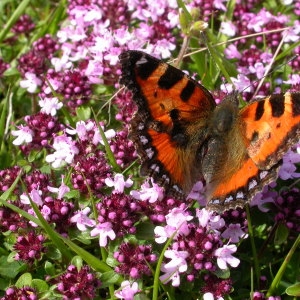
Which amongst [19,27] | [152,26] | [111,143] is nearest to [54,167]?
[111,143]

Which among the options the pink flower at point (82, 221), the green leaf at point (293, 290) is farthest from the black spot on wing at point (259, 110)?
the pink flower at point (82, 221)

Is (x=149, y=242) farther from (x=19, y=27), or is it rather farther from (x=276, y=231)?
(x=19, y=27)

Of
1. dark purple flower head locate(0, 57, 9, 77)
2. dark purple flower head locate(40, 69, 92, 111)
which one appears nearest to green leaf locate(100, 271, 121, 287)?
dark purple flower head locate(40, 69, 92, 111)

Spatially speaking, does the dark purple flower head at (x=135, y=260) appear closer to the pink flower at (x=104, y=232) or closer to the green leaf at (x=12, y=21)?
the pink flower at (x=104, y=232)

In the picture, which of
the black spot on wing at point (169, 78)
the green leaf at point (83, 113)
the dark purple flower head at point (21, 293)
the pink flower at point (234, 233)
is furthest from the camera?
the green leaf at point (83, 113)

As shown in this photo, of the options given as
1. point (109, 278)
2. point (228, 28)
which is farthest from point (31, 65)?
point (109, 278)

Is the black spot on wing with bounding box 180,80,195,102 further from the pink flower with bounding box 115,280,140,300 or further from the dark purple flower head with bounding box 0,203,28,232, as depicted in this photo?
the dark purple flower head with bounding box 0,203,28,232

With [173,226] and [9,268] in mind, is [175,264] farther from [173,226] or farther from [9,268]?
[9,268]
